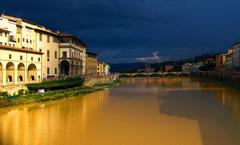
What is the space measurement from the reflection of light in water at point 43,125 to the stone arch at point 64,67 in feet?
105

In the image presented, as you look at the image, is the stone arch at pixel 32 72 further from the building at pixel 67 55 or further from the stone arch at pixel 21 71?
the building at pixel 67 55

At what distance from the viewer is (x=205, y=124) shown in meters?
23.3

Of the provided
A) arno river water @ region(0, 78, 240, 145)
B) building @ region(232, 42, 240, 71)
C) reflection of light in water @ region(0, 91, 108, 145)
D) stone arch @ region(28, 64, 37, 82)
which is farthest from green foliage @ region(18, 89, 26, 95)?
building @ region(232, 42, 240, 71)

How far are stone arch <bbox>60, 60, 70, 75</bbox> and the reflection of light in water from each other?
31.9m

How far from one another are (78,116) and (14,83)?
14233 mm

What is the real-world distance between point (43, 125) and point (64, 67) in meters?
43.0

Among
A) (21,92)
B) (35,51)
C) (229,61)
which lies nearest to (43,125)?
(21,92)

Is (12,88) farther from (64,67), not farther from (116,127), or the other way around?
(64,67)

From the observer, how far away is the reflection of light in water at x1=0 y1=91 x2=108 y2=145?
18.0 metres

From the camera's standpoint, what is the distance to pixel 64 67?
64.8 m

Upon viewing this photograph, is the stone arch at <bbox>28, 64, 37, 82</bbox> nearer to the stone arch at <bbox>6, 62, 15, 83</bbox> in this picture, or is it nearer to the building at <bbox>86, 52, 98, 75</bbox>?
the stone arch at <bbox>6, 62, 15, 83</bbox>

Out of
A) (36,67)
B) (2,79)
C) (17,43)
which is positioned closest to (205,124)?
(2,79)

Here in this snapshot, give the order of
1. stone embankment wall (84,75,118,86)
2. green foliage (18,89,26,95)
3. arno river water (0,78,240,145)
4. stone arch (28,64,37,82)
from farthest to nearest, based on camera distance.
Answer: stone embankment wall (84,75,118,86)
stone arch (28,64,37,82)
green foliage (18,89,26,95)
arno river water (0,78,240,145)

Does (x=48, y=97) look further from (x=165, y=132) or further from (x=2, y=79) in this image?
(x=165, y=132)
